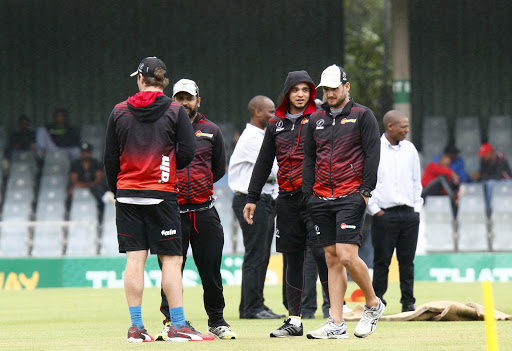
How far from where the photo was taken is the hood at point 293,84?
7387 millimetres

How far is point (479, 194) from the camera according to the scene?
64.0ft

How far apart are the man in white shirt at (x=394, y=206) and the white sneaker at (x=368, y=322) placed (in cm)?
262

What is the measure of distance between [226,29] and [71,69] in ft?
11.7

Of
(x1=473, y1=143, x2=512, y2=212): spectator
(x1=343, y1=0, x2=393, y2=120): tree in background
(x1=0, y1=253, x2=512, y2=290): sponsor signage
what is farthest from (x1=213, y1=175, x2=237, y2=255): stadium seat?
(x1=343, y1=0, x2=393, y2=120): tree in background

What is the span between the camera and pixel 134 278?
6.65 meters

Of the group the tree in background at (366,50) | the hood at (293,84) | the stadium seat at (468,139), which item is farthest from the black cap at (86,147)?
the hood at (293,84)

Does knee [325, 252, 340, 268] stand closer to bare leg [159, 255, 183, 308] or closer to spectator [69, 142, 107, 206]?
bare leg [159, 255, 183, 308]

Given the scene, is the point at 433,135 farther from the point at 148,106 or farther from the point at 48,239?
the point at 148,106

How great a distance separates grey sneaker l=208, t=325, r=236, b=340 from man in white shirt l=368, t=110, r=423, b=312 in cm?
270

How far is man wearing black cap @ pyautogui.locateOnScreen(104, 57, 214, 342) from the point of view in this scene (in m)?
6.65

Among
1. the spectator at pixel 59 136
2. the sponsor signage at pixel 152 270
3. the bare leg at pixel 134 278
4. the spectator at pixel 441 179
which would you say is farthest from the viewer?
the spectator at pixel 59 136

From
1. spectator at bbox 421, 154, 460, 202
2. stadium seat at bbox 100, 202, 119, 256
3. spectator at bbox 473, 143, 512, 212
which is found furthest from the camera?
spectator at bbox 473, 143, 512, 212

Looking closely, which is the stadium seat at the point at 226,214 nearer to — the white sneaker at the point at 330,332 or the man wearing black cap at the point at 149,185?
the white sneaker at the point at 330,332

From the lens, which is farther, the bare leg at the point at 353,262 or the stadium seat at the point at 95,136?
the stadium seat at the point at 95,136
